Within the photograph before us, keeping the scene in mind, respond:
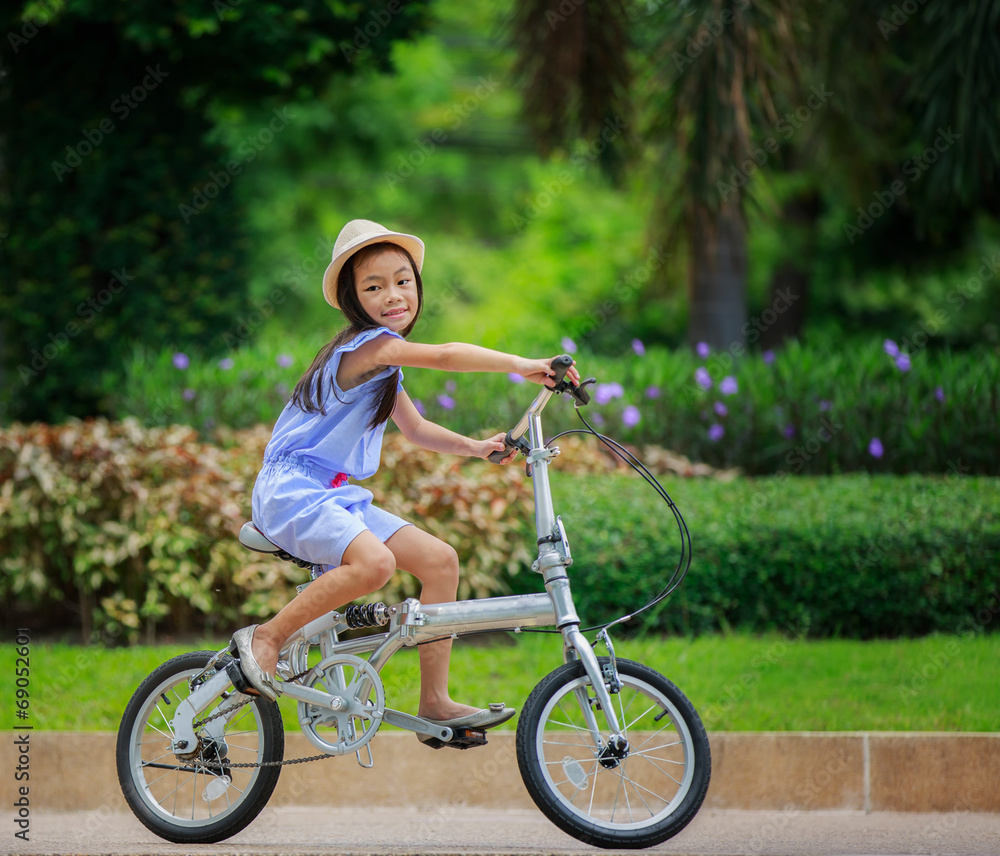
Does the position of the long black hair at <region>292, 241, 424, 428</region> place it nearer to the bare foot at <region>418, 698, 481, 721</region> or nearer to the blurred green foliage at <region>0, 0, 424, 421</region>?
the bare foot at <region>418, 698, 481, 721</region>

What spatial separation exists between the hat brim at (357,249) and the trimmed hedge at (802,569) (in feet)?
7.40

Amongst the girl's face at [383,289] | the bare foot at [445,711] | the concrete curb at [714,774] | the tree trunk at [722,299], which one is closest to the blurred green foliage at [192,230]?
the tree trunk at [722,299]

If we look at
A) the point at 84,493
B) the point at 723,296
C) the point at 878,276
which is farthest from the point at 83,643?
the point at 878,276

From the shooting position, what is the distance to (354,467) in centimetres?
327

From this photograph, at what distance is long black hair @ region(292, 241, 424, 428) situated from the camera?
321cm

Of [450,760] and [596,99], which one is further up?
[596,99]

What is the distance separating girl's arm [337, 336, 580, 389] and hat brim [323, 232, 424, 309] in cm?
24

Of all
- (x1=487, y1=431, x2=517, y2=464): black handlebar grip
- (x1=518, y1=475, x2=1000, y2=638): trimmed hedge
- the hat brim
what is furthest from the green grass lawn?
the hat brim

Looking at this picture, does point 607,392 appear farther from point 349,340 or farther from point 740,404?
point 349,340

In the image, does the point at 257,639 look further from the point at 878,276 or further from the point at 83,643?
the point at 878,276

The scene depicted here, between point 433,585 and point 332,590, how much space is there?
29 centimetres

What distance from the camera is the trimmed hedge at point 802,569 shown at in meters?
5.23

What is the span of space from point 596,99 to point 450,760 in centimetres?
512

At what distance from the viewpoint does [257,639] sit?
124 inches
